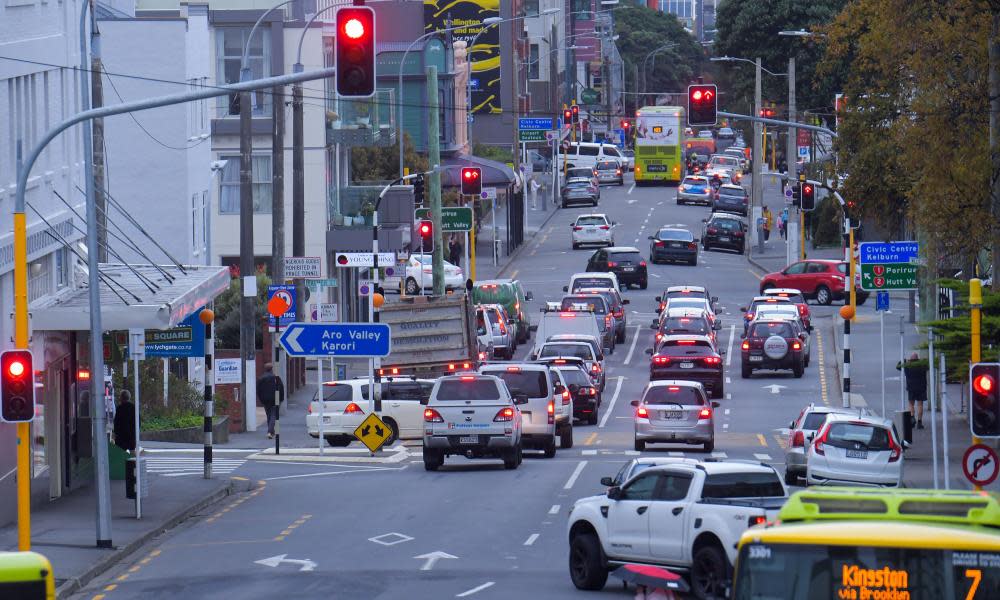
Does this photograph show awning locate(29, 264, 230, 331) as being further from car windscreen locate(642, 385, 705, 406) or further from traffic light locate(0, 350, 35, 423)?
car windscreen locate(642, 385, 705, 406)

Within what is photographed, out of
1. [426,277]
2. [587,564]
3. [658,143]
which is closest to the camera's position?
[587,564]

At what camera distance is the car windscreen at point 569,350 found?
4572 centimetres

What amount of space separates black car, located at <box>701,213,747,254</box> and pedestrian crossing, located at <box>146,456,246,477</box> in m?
51.3

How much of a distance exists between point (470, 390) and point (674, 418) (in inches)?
221

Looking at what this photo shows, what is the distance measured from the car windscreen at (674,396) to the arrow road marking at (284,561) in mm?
14436

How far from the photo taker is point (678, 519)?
18.2m

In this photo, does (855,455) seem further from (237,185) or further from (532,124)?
(532,124)

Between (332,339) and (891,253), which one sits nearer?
(332,339)

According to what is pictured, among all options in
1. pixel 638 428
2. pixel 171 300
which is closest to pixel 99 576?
pixel 171 300

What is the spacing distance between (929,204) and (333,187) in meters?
31.6

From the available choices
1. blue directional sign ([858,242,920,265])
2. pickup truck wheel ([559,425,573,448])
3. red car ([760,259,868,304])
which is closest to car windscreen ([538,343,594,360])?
pickup truck wheel ([559,425,573,448])

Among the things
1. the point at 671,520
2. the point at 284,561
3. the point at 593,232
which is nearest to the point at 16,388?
the point at 284,561

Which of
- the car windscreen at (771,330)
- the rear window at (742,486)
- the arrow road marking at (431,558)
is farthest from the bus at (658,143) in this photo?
the rear window at (742,486)

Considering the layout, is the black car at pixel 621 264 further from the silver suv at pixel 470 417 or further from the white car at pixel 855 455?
the white car at pixel 855 455
